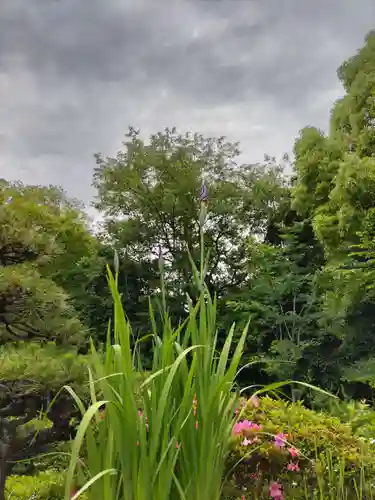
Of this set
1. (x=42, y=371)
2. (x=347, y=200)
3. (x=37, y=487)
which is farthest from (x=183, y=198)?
(x=42, y=371)

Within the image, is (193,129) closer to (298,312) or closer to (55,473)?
(298,312)

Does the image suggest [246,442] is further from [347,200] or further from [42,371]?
[347,200]

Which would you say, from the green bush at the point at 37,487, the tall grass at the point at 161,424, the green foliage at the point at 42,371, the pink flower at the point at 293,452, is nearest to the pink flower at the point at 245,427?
the pink flower at the point at 293,452

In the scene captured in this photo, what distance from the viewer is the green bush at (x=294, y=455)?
1.94 metres

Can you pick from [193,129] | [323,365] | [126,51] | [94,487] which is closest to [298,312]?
[323,365]

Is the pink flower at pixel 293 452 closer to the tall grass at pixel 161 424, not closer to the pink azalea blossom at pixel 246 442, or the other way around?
the pink azalea blossom at pixel 246 442

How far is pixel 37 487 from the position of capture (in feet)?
11.8

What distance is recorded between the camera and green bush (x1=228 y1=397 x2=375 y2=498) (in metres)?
1.94

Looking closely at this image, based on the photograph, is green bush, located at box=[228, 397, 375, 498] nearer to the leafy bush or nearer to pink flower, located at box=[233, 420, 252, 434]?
pink flower, located at box=[233, 420, 252, 434]

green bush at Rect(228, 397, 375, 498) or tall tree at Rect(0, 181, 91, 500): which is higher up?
tall tree at Rect(0, 181, 91, 500)

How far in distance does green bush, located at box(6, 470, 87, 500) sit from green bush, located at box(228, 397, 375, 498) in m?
1.34

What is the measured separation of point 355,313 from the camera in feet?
29.0

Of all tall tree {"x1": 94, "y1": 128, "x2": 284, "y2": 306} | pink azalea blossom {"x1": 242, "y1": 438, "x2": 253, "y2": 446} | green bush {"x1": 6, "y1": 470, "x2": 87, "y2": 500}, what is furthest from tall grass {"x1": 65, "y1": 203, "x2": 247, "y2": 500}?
tall tree {"x1": 94, "y1": 128, "x2": 284, "y2": 306}

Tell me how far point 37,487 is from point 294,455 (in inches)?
90.9
